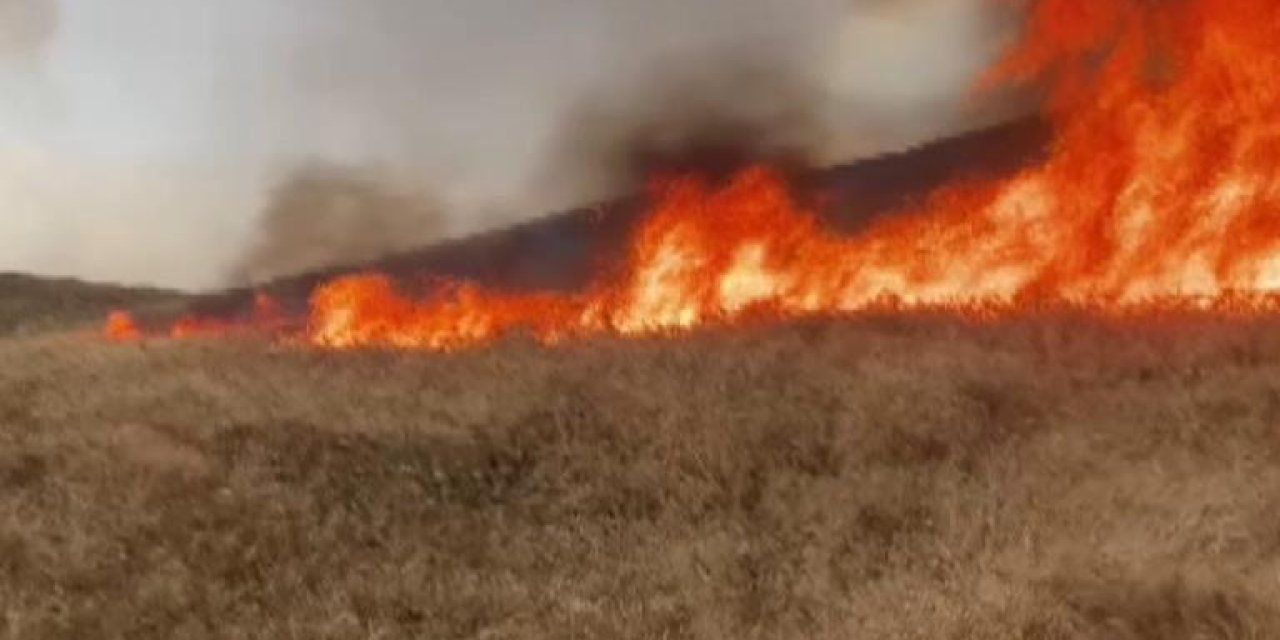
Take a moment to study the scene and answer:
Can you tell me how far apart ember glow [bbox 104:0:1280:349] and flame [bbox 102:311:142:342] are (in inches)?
110

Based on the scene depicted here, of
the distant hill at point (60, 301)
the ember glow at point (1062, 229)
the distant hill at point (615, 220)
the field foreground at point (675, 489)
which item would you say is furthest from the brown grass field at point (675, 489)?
the distant hill at point (60, 301)

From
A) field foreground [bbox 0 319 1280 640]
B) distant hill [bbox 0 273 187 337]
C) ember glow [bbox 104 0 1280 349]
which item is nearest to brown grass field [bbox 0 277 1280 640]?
field foreground [bbox 0 319 1280 640]

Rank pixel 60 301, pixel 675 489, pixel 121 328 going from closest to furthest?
pixel 675 489 → pixel 121 328 → pixel 60 301

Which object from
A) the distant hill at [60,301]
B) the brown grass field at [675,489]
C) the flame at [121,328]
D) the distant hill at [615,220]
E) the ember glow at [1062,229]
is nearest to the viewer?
the brown grass field at [675,489]

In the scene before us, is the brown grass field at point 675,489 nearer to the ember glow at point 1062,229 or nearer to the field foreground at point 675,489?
the field foreground at point 675,489

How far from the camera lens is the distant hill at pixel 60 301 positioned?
27.6m

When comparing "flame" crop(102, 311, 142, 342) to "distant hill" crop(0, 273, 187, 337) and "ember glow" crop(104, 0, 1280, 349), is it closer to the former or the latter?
"distant hill" crop(0, 273, 187, 337)

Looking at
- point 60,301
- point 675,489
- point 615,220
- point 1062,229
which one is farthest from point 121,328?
point 1062,229

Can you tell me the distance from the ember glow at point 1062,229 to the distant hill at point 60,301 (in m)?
8.07

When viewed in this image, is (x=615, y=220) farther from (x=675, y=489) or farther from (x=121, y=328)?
(x=675, y=489)

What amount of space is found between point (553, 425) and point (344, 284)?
9.81 meters

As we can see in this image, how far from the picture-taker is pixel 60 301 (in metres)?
29.9

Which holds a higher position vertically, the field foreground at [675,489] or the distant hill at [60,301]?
the distant hill at [60,301]

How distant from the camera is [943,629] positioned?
10.6m
